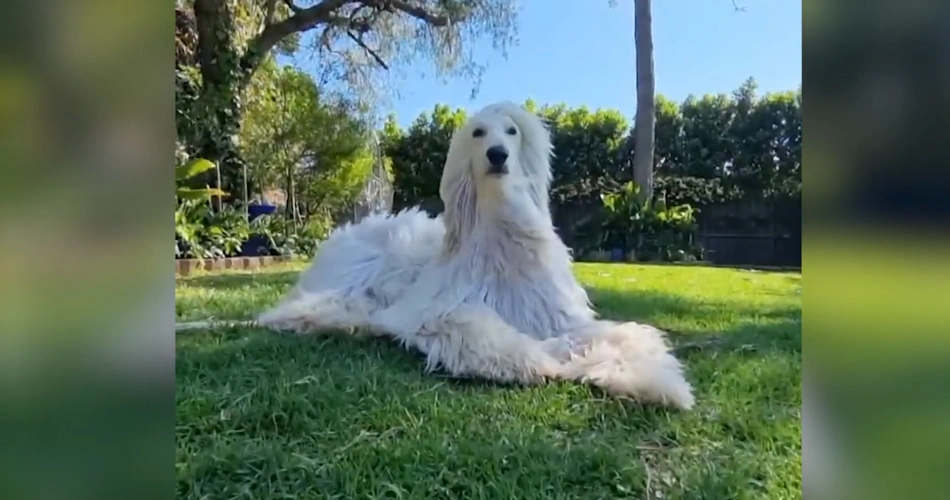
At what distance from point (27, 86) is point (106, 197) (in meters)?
0.12

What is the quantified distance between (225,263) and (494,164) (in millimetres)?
368

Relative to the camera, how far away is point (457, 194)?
98 cm

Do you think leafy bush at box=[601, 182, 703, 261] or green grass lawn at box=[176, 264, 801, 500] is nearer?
green grass lawn at box=[176, 264, 801, 500]

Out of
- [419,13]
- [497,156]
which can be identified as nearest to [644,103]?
[497,156]

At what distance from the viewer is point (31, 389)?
700 millimetres

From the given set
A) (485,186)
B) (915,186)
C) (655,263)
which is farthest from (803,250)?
(485,186)

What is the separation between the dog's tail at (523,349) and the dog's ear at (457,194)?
104 mm

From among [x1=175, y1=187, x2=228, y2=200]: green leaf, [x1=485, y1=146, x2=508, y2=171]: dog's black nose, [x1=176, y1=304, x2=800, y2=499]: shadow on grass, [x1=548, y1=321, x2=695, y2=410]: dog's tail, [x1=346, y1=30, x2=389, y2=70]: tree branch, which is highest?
[x1=346, y1=30, x2=389, y2=70]: tree branch

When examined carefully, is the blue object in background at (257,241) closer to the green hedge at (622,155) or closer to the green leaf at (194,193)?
the green leaf at (194,193)

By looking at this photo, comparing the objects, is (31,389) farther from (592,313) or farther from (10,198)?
(592,313)

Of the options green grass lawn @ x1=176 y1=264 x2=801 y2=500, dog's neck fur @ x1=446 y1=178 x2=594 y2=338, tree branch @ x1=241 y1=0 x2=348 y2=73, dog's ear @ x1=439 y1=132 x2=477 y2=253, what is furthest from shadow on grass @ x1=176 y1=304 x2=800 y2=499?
tree branch @ x1=241 y1=0 x2=348 y2=73

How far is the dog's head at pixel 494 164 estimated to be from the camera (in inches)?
36.9

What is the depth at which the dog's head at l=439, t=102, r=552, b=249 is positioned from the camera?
0.94 metres

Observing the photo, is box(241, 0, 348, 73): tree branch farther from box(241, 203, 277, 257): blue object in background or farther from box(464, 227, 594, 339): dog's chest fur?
box(464, 227, 594, 339): dog's chest fur
